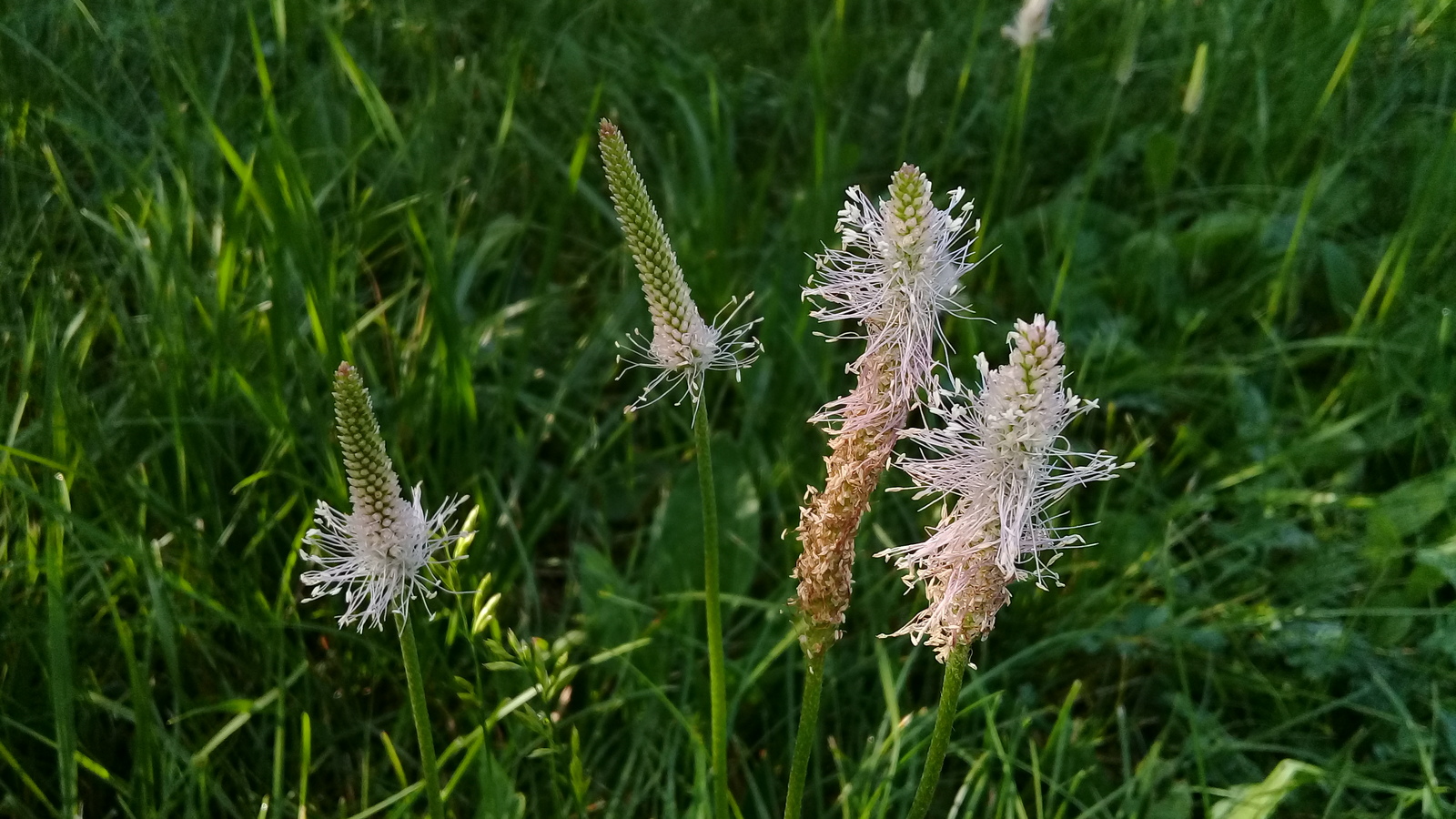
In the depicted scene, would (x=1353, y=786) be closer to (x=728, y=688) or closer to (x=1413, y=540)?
(x=1413, y=540)

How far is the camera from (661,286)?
1.13m

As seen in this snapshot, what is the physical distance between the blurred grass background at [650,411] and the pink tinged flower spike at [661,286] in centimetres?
38

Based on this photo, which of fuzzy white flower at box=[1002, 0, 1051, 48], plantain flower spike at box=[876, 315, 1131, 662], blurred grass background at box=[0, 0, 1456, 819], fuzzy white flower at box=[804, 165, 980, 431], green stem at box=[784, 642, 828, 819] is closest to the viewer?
plantain flower spike at box=[876, 315, 1131, 662]

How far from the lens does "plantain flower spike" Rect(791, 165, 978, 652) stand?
3.67ft

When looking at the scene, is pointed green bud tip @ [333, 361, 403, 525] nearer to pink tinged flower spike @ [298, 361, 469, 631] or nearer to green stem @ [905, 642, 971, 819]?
pink tinged flower spike @ [298, 361, 469, 631]

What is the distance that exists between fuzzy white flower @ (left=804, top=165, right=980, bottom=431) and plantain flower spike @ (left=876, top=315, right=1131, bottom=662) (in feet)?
0.21

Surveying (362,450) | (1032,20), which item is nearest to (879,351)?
(362,450)

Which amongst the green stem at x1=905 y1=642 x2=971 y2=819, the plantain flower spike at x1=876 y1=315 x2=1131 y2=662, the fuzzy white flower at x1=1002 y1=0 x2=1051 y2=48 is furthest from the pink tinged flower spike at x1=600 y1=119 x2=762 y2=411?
the fuzzy white flower at x1=1002 y1=0 x2=1051 y2=48

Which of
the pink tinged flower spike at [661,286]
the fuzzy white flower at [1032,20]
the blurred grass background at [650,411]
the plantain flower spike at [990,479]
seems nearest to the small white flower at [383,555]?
the blurred grass background at [650,411]

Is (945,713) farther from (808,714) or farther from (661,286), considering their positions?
(661,286)

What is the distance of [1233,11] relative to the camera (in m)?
3.67

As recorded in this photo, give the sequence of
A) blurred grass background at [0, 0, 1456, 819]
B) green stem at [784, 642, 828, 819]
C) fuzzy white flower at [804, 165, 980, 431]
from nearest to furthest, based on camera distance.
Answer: fuzzy white flower at [804, 165, 980, 431], green stem at [784, 642, 828, 819], blurred grass background at [0, 0, 1456, 819]

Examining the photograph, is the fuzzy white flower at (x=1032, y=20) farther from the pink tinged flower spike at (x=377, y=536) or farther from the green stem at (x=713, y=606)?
the pink tinged flower spike at (x=377, y=536)

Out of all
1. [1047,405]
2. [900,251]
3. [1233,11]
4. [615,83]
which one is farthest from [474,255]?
[1233,11]
